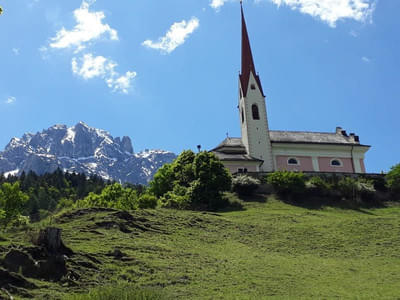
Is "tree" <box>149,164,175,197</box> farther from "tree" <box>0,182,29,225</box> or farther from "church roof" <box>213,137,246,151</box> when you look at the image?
"tree" <box>0,182,29,225</box>

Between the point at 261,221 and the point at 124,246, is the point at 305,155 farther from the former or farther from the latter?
the point at 124,246

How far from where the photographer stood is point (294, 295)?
56.3 feet

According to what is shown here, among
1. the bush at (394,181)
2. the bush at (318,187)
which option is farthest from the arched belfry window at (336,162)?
the bush at (318,187)

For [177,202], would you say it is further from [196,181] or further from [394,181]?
[394,181]

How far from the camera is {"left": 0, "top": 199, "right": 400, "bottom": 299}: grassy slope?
17.5m

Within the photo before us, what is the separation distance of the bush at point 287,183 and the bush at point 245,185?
1983mm

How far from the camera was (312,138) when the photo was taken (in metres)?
65.8

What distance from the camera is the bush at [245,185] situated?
4638cm

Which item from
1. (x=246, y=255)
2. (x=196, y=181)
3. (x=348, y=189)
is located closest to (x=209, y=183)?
(x=196, y=181)

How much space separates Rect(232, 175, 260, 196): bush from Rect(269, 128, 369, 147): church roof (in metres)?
17.0

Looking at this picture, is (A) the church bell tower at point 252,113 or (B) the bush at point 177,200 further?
(A) the church bell tower at point 252,113

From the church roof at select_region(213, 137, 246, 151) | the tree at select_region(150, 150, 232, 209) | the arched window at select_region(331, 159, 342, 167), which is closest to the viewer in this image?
the tree at select_region(150, 150, 232, 209)

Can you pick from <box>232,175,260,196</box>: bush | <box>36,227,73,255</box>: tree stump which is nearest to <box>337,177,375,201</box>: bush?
<box>232,175,260,196</box>: bush

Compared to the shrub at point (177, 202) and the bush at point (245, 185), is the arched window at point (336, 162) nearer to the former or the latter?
the bush at point (245, 185)
